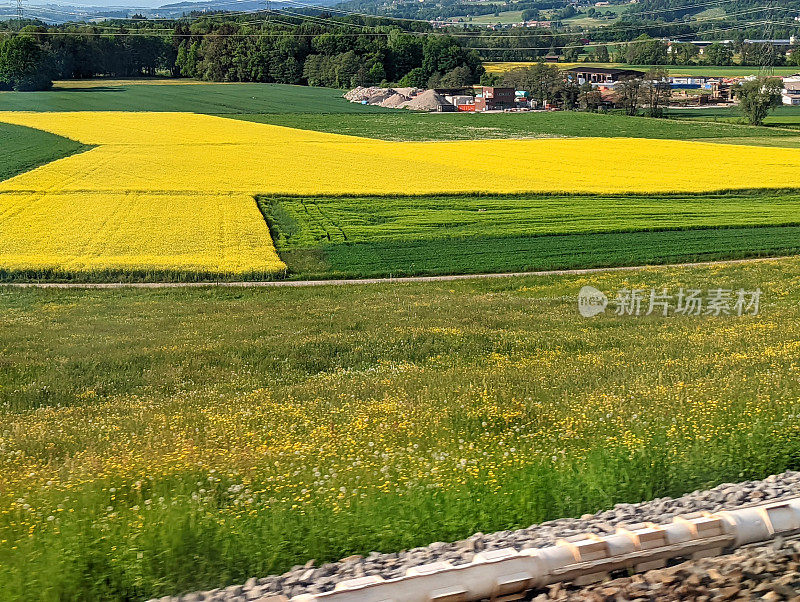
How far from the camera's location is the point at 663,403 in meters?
10.7

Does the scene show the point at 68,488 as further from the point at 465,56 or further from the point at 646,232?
the point at 465,56

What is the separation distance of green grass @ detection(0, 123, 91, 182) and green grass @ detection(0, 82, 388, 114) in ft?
42.1

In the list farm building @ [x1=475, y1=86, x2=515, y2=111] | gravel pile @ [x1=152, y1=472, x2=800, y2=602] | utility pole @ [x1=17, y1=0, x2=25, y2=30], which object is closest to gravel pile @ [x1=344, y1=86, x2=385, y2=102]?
farm building @ [x1=475, y1=86, x2=515, y2=111]

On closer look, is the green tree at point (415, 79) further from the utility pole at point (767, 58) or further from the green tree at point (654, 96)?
the utility pole at point (767, 58)

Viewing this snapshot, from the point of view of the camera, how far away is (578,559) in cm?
677

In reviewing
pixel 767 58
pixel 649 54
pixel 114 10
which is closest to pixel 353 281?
pixel 114 10

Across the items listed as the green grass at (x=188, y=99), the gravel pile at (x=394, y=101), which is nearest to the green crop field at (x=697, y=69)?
the gravel pile at (x=394, y=101)

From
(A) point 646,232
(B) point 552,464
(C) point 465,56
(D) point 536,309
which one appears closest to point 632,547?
(B) point 552,464

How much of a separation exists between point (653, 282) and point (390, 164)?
28762mm

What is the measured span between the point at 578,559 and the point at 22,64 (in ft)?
250

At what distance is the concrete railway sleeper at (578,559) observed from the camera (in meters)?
6.41

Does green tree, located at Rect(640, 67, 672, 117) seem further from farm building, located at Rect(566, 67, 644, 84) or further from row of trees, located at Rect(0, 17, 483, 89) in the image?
row of trees, located at Rect(0, 17, 483, 89)

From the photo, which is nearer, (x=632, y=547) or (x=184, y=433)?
(x=632, y=547)

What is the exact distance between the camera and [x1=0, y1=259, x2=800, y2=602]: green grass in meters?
7.42
